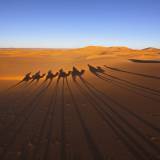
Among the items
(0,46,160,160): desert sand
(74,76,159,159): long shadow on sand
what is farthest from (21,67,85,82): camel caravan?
(74,76,159,159): long shadow on sand

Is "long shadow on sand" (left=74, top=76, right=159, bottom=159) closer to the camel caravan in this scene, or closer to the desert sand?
the desert sand

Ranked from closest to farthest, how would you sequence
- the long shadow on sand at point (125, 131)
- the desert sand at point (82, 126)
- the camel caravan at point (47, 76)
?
the long shadow on sand at point (125, 131), the desert sand at point (82, 126), the camel caravan at point (47, 76)

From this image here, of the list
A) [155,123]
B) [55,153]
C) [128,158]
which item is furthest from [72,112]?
[128,158]

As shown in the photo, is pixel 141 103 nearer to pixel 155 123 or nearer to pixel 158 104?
pixel 158 104

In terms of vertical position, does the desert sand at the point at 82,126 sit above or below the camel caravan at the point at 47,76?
above

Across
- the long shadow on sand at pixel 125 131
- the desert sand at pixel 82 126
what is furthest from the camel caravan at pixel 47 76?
the long shadow on sand at pixel 125 131

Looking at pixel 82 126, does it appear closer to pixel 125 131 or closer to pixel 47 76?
pixel 125 131

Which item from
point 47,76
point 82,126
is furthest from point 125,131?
point 47,76

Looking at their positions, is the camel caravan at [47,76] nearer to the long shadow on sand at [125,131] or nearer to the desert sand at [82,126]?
the desert sand at [82,126]

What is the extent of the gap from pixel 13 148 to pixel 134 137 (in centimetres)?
340

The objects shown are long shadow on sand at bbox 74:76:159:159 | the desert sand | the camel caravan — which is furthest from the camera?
the camel caravan

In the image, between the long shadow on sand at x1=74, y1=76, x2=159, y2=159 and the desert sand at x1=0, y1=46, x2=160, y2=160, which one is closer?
the long shadow on sand at x1=74, y1=76, x2=159, y2=159

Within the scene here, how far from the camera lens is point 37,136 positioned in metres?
7.96

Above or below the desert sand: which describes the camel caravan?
→ below
